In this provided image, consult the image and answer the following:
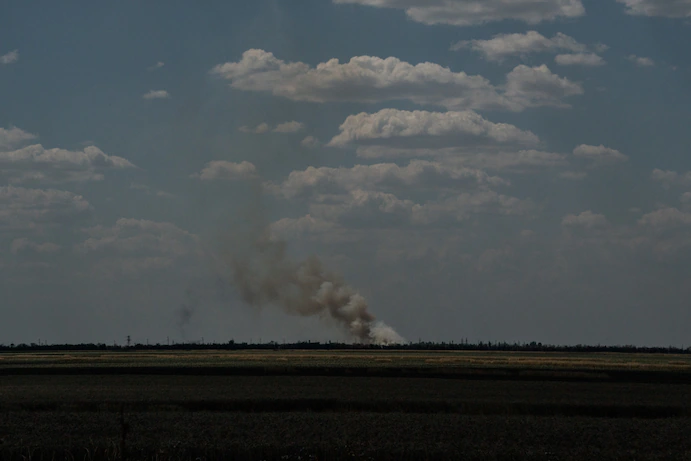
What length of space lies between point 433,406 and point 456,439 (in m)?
12.1

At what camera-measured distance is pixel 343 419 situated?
42438 millimetres

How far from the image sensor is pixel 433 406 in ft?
162

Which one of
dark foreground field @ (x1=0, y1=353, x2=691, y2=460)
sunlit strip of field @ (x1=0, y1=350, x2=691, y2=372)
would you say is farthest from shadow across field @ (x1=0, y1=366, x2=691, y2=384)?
dark foreground field @ (x1=0, y1=353, x2=691, y2=460)

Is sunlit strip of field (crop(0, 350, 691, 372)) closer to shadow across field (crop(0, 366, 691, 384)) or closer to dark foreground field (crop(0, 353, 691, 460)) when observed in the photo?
shadow across field (crop(0, 366, 691, 384))

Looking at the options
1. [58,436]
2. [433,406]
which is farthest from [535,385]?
[58,436]

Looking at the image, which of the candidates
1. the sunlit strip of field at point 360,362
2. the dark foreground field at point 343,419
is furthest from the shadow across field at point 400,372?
the dark foreground field at point 343,419

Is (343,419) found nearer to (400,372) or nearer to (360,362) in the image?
(400,372)

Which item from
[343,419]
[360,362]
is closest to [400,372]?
[360,362]

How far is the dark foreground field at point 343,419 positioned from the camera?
116ft

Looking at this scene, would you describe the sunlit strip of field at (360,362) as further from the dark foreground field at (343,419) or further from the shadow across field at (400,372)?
the dark foreground field at (343,419)

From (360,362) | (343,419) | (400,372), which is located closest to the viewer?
(343,419)

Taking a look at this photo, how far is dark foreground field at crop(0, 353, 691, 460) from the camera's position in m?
35.4

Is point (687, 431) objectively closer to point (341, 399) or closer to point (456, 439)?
point (456, 439)

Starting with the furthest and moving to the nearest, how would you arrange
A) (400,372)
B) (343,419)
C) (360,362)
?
(360,362), (400,372), (343,419)
